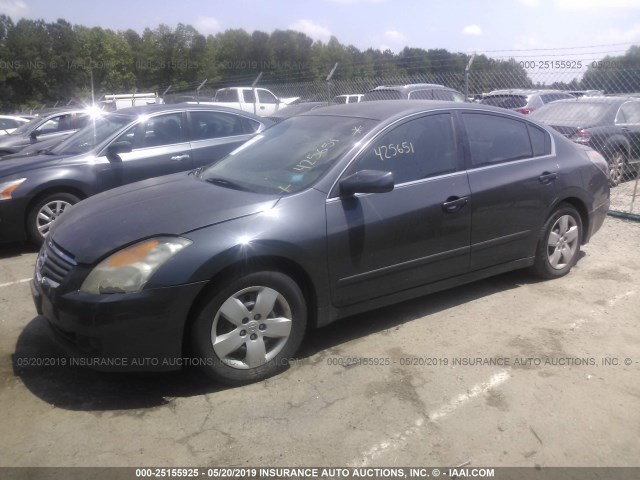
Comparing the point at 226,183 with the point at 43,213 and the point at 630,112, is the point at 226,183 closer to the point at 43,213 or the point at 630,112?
the point at 43,213

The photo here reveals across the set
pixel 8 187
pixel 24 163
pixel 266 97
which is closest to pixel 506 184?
pixel 8 187

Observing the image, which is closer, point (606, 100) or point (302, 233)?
point (302, 233)

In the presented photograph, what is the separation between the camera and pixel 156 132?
6723mm

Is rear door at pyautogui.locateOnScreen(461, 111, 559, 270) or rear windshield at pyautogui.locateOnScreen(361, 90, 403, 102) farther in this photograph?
rear windshield at pyautogui.locateOnScreen(361, 90, 403, 102)

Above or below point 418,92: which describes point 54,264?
below

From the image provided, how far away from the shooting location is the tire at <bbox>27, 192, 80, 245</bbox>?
604cm

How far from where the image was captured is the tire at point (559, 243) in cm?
474

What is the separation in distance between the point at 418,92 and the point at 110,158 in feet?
29.4

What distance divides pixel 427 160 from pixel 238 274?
1.69 meters

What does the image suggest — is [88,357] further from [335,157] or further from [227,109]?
[227,109]

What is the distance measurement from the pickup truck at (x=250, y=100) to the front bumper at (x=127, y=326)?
17.4 meters

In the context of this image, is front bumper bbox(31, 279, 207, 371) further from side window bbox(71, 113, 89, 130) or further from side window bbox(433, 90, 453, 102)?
side window bbox(433, 90, 453, 102)

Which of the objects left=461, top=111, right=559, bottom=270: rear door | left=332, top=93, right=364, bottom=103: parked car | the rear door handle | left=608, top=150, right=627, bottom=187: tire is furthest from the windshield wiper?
left=332, top=93, right=364, bottom=103: parked car

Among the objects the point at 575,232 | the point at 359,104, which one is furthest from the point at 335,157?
the point at 575,232
